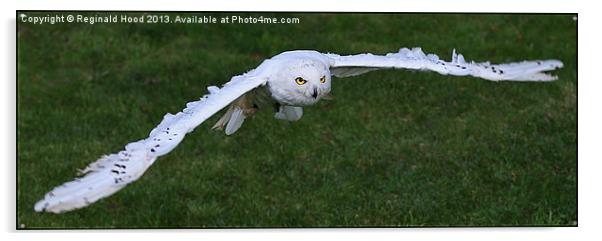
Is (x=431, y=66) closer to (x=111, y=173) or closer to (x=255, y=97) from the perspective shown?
(x=255, y=97)

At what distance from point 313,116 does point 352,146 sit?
6.2 inches

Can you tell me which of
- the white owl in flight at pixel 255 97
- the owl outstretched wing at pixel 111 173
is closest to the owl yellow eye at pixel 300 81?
the white owl in flight at pixel 255 97

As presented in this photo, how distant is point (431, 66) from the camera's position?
265cm

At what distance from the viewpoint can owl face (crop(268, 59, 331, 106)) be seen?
2.52 meters

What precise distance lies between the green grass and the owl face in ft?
2.62

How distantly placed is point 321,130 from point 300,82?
45.7 inches

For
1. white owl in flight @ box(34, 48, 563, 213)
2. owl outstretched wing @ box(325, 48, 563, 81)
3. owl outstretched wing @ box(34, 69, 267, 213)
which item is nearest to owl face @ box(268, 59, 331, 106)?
white owl in flight @ box(34, 48, 563, 213)

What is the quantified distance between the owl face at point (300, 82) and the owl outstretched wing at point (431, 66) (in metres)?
0.11

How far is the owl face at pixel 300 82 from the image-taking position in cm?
252

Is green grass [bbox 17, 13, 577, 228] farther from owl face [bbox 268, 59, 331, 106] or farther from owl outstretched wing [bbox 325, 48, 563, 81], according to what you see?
owl face [bbox 268, 59, 331, 106]

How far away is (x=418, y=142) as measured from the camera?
12.0ft

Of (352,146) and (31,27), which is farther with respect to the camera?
(352,146)
